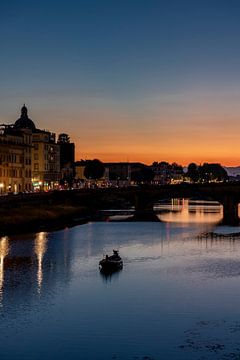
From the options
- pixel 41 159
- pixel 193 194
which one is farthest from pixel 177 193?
pixel 41 159

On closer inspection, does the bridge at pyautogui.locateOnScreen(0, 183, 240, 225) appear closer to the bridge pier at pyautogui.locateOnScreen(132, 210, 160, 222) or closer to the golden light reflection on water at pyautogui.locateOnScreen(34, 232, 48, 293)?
the bridge pier at pyautogui.locateOnScreen(132, 210, 160, 222)

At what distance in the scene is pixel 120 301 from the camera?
52469 mm

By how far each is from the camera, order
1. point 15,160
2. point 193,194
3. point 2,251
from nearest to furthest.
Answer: point 2,251 < point 193,194 < point 15,160

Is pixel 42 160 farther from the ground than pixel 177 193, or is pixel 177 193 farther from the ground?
pixel 42 160

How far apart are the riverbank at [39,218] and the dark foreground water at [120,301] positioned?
14.3m

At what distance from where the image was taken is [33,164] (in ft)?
599

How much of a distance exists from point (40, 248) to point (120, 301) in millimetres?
30506

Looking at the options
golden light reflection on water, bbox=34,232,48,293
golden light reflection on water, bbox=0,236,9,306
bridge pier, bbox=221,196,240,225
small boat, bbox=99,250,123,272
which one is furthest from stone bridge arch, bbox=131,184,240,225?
small boat, bbox=99,250,123,272

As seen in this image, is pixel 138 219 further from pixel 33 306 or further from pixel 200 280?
pixel 33 306

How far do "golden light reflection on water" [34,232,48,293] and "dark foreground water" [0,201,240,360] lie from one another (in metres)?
0.12

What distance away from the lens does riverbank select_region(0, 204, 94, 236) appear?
103 meters

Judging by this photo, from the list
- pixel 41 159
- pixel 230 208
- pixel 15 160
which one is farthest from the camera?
pixel 41 159

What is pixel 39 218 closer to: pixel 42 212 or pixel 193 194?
pixel 42 212

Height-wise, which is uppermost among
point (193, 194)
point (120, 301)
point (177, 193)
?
point (177, 193)
